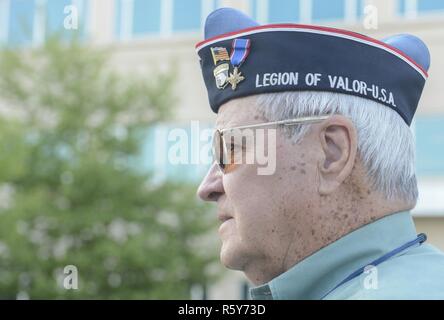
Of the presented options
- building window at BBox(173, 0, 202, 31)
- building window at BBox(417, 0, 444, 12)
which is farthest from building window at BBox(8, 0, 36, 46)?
building window at BBox(417, 0, 444, 12)

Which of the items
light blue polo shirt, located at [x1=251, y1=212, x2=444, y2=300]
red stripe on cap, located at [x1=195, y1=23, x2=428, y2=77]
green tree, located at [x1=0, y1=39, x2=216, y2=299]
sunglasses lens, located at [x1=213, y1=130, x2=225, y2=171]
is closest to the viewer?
light blue polo shirt, located at [x1=251, y1=212, x2=444, y2=300]

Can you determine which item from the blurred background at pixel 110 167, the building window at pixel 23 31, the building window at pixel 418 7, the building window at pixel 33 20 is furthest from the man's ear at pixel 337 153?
the building window at pixel 418 7

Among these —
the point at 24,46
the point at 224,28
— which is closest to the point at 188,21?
the point at 24,46

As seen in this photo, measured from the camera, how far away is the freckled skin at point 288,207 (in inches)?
77.7

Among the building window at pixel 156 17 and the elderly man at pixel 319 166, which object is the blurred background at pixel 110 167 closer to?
the building window at pixel 156 17

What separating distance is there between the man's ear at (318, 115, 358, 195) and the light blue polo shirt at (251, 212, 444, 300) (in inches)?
5.1

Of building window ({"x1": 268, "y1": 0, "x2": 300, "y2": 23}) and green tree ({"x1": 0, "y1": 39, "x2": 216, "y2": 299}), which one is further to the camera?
building window ({"x1": 268, "y1": 0, "x2": 300, "y2": 23})

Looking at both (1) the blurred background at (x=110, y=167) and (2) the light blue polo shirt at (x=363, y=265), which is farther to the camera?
(1) the blurred background at (x=110, y=167)

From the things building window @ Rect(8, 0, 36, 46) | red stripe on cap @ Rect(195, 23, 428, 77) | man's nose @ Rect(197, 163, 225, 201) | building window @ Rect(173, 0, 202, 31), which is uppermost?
building window @ Rect(173, 0, 202, 31)

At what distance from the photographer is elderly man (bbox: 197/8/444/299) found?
1939 mm

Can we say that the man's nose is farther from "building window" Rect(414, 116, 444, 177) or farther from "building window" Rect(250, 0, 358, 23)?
"building window" Rect(250, 0, 358, 23)

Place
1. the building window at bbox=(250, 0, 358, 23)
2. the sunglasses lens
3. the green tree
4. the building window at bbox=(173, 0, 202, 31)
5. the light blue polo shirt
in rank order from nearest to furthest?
the light blue polo shirt, the sunglasses lens, the green tree, the building window at bbox=(250, 0, 358, 23), the building window at bbox=(173, 0, 202, 31)
